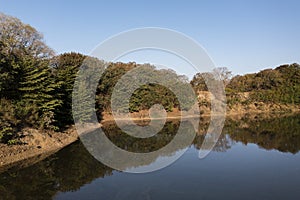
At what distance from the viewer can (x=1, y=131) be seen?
A: 14.3m

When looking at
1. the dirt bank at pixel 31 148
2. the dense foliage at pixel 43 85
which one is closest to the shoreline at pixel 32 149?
the dirt bank at pixel 31 148

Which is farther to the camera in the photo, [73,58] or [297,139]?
[73,58]

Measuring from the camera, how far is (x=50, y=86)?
19.6 metres

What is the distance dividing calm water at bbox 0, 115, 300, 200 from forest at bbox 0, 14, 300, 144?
3.12 metres

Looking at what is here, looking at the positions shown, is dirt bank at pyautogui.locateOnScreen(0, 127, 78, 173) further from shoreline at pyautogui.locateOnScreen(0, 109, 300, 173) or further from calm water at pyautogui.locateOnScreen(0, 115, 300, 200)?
calm water at pyautogui.locateOnScreen(0, 115, 300, 200)

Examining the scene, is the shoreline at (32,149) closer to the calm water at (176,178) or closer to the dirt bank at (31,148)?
the dirt bank at (31,148)

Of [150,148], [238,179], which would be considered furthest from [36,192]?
[150,148]

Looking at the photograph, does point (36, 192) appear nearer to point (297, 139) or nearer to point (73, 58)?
point (297, 139)

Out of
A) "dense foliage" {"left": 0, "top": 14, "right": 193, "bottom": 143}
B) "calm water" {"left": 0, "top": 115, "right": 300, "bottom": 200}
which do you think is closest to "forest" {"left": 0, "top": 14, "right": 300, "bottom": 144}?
"dense foliage" {"left": 0, "top": 14, "right": 193, "bottom": 143}

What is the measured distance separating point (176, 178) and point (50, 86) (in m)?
11.6

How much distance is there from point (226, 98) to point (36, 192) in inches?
1685

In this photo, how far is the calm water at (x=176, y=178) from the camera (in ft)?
33.4

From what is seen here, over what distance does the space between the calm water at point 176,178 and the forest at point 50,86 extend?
10.2ft

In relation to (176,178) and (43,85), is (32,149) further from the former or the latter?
(176,178)
